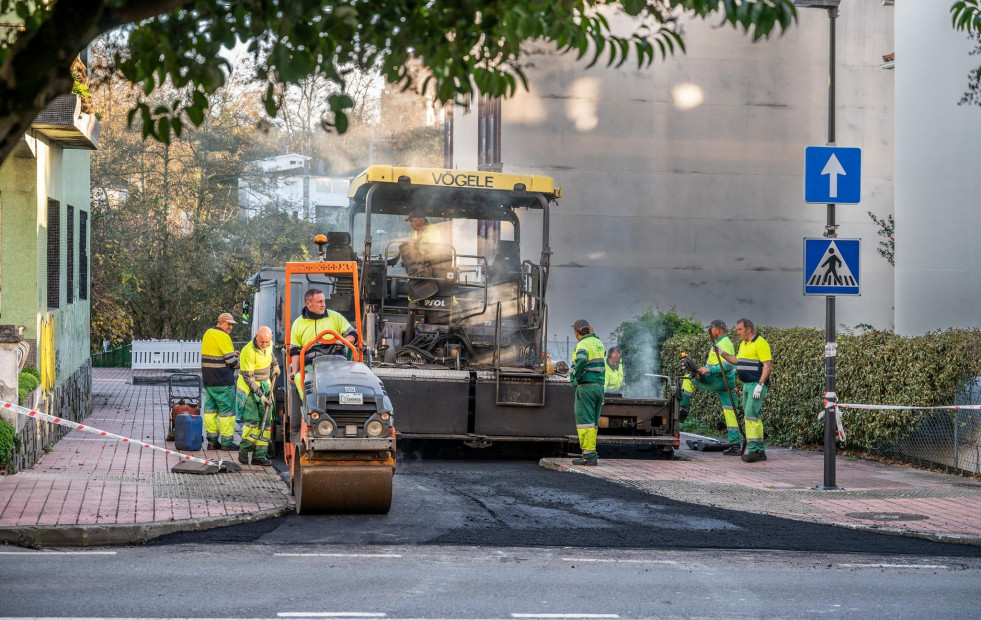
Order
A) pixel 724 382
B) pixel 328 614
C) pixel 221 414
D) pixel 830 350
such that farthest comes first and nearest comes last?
pixel 724 382 < pixel 221 414 < pixel 830 350 < pixel 328 614

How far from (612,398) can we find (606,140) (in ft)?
55.6

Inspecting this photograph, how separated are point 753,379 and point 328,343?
6.34m

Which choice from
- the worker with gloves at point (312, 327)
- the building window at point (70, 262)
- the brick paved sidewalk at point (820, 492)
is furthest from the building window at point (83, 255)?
the brick paved sidewalk at point (820, 492)

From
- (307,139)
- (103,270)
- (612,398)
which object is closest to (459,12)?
(612,398)

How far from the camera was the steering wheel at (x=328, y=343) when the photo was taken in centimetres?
1038

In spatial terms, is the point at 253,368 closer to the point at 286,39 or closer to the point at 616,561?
the point at 616,561

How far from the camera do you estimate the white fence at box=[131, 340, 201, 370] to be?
37125 mm

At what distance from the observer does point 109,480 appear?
10992mm

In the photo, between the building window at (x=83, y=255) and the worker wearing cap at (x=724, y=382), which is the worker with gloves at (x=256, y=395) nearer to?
the worker wearing cap at (x=724, y=382)

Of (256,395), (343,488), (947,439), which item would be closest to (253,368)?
(256,395)

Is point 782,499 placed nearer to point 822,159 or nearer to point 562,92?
point 822,159

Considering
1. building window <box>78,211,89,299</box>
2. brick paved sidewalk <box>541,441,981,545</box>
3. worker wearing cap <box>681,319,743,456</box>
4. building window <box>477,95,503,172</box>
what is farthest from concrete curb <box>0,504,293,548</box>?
building window <box>477,95,503,172</box>

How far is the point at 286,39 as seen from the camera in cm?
527

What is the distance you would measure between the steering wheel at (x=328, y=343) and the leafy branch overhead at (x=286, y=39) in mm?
5029
